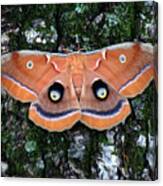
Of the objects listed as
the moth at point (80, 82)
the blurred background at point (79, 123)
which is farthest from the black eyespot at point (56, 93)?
the blurred background at point (79, 123)

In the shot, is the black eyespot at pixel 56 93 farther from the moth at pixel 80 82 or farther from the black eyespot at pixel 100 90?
the black eyespot at pixel 100 90

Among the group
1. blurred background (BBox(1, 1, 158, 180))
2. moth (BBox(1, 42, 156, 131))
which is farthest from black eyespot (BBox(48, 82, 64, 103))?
blurred background (BBox(1, 1, 158, 180))

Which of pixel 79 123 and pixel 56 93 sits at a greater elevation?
pixel 56 93

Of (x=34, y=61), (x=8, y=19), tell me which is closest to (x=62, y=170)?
(x=34, y=61)

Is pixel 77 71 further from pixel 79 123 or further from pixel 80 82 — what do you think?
pixel 79 123

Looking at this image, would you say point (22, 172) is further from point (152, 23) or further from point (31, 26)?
point (152, 23)

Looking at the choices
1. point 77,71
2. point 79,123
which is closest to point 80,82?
point 77,71

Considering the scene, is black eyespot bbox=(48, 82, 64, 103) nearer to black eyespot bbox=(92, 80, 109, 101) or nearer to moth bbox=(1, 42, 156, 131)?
moth bbox=(1, 42, 156, 131)
